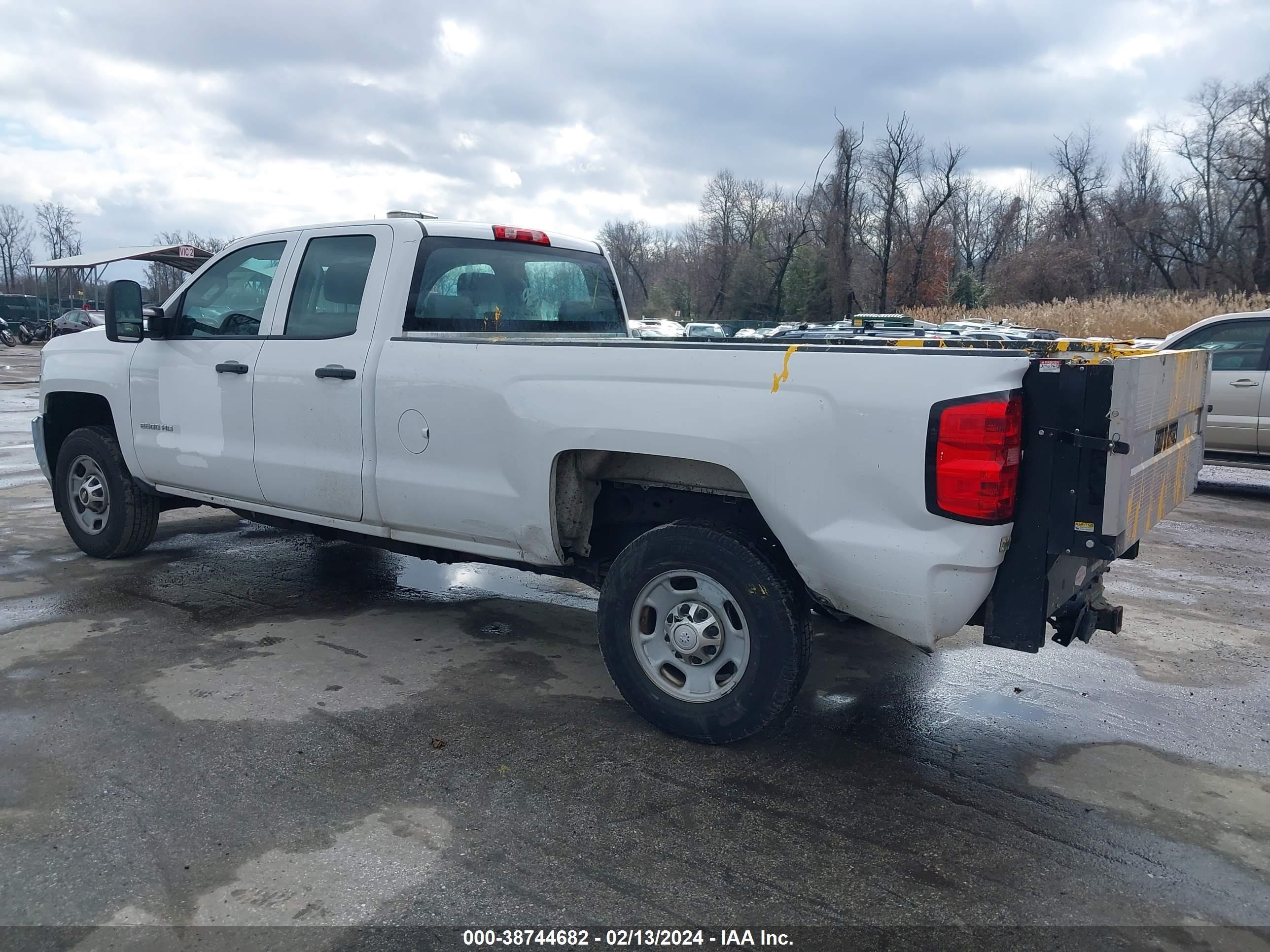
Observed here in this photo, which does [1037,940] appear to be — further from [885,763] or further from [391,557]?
[391,557]

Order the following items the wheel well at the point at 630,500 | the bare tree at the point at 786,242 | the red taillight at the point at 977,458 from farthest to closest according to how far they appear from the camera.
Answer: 1. the bare tree at the point at 786,242
2. the wheel well at the point at 630,500
3. the red taillight at the point at 977,458

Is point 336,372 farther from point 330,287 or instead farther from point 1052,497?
point 1052,497

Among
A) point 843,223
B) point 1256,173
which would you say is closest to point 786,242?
point 843,223

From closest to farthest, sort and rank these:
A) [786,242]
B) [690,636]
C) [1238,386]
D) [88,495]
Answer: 1. [690,636]
2. [88,495]
3. [1238,386]
4. [786,242]

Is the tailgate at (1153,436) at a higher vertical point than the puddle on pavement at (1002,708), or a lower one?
higher

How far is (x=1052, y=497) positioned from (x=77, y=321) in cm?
4098

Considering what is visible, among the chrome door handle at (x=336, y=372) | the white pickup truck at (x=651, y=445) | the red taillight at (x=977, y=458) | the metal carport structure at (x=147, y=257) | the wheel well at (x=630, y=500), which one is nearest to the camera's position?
the red taillight at (x=977, y=458)

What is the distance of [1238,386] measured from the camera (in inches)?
381

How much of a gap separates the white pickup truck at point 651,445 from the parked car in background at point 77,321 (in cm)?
3237

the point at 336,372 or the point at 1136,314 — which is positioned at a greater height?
the point at 1136,314

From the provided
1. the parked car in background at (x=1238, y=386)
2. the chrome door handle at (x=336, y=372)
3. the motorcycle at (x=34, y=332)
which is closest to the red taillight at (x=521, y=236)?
the chrome door handle at (x=336, y=372)

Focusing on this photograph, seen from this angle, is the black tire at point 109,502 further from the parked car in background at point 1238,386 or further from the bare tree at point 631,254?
the bare tree at point 631,254

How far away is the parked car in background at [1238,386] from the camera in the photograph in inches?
377

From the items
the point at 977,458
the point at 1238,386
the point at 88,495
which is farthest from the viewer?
the point at 1238,386
